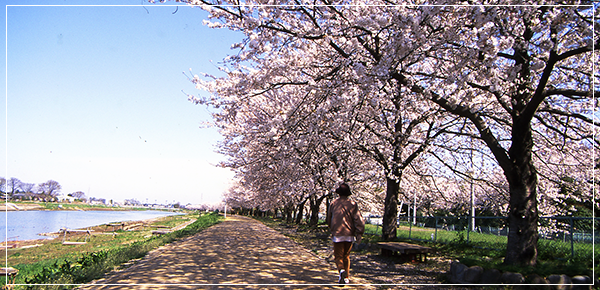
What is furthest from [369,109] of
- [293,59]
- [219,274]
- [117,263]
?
[117,263]

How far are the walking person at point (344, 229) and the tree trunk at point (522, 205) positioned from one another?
3184mm

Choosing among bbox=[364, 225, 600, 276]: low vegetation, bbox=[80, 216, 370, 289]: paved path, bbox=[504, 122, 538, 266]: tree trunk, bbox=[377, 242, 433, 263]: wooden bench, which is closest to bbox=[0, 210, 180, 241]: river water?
bbox=[80, 216, 370, 289]: paved path

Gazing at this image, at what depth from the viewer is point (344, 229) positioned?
592 cm

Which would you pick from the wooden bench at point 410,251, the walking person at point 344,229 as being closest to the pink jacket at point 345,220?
the walking person at point 344,229

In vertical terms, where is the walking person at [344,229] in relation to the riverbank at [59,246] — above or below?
above

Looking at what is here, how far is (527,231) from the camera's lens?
21.8 ft

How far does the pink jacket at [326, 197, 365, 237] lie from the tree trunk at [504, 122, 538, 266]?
3.18 meters

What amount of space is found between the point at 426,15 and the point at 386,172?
815 centimetres

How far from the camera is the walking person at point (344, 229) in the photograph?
19.4ft

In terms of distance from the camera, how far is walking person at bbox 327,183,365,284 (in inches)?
233

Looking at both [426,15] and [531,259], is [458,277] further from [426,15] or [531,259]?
[426,15]

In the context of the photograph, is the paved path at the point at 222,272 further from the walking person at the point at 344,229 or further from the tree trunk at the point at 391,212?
the tree trunk at the point at 391,212

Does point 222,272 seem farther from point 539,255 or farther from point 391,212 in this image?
point 391,212

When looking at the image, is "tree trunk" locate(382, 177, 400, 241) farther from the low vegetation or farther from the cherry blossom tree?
the cherry blossom tree
